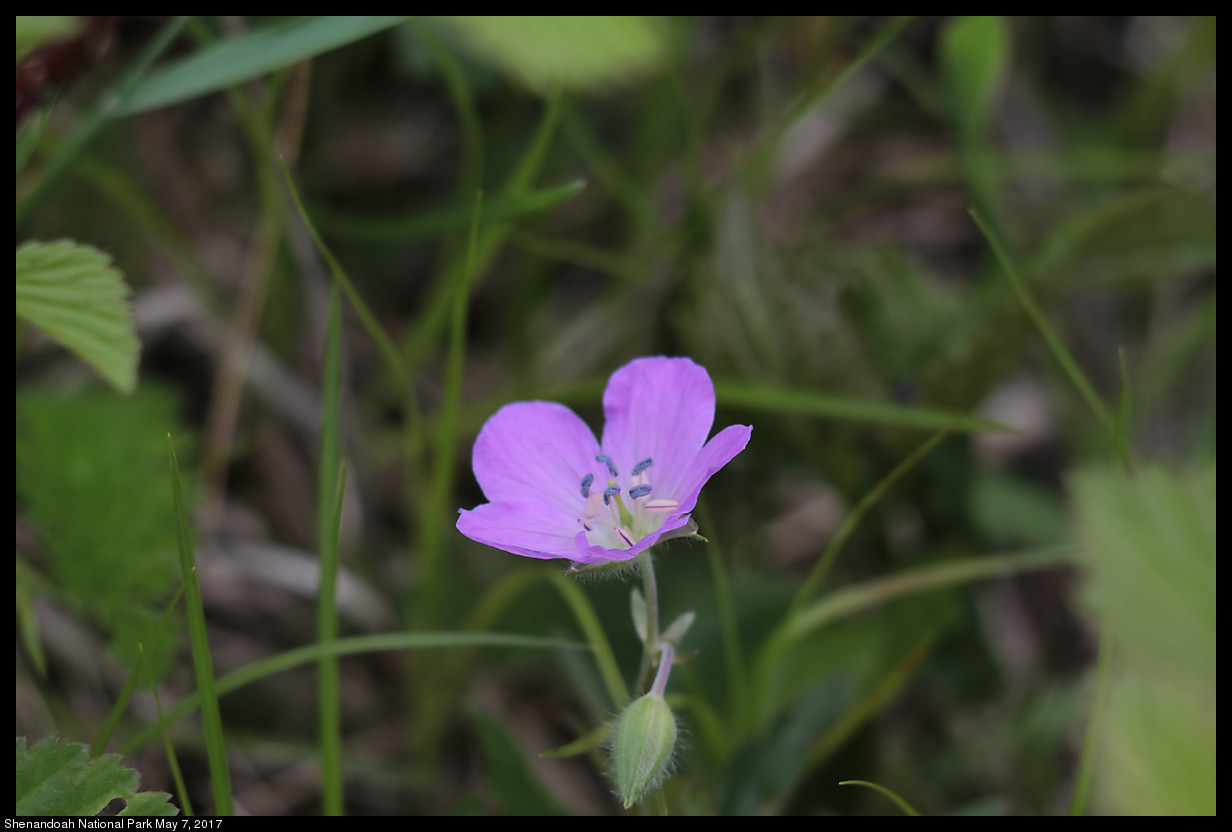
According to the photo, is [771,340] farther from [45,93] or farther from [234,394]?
[45,93]

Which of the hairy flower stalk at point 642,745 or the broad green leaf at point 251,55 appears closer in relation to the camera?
the hairy flower stalk at point 642,745

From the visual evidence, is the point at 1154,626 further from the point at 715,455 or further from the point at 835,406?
the point at 715,455

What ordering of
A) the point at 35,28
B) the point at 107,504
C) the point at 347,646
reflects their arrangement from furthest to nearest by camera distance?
1. the point at 107,504
2. the point at 35,28
3. the point at 347,646

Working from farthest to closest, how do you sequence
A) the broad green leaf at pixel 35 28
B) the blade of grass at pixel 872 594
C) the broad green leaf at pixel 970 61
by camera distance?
the broad green leaf at pixel 970 61, the blade of grass at pixel 872 594, the broad green leaf at pixel 35 28

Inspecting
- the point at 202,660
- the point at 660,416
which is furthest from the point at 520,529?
the point at 202,660

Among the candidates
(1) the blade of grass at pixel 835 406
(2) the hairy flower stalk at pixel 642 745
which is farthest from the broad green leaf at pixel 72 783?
(1) the blade of grass at pixel 835 406

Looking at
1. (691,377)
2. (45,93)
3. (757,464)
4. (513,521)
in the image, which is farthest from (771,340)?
(45,93)

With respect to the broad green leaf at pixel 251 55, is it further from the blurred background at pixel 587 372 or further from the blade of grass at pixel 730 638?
the blade of grass at pixel 730 638
